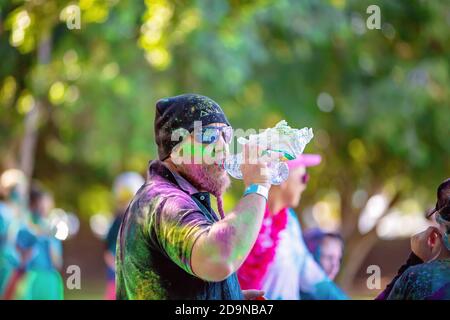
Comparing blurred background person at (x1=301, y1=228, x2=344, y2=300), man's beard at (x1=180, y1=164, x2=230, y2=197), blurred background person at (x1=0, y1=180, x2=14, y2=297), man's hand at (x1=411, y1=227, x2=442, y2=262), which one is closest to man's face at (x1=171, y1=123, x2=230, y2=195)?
man's beard at (x1=180, y1=164, x2=230, y2=197)

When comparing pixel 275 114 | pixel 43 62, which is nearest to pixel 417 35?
pixel 275 114

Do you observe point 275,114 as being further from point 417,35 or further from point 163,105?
point 163,105

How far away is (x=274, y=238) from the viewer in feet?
17.3

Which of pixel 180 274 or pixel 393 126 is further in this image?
pixel 393 126

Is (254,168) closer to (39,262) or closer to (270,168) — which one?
(270,168)

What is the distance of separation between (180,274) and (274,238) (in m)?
2.39

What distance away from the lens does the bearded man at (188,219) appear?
2.72 metres

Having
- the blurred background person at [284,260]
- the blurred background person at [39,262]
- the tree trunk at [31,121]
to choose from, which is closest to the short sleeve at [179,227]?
the blurred background person at [284,260]

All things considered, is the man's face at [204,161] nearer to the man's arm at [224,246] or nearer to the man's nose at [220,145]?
the man's nose at [220,145]

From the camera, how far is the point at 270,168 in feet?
9.57

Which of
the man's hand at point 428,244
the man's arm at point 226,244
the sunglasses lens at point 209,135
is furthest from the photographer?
the man's hand at point 428,244

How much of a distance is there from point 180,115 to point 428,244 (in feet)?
3.62

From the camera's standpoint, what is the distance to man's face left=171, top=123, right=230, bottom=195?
3.08 metres

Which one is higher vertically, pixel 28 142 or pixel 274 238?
pixel 28 142
